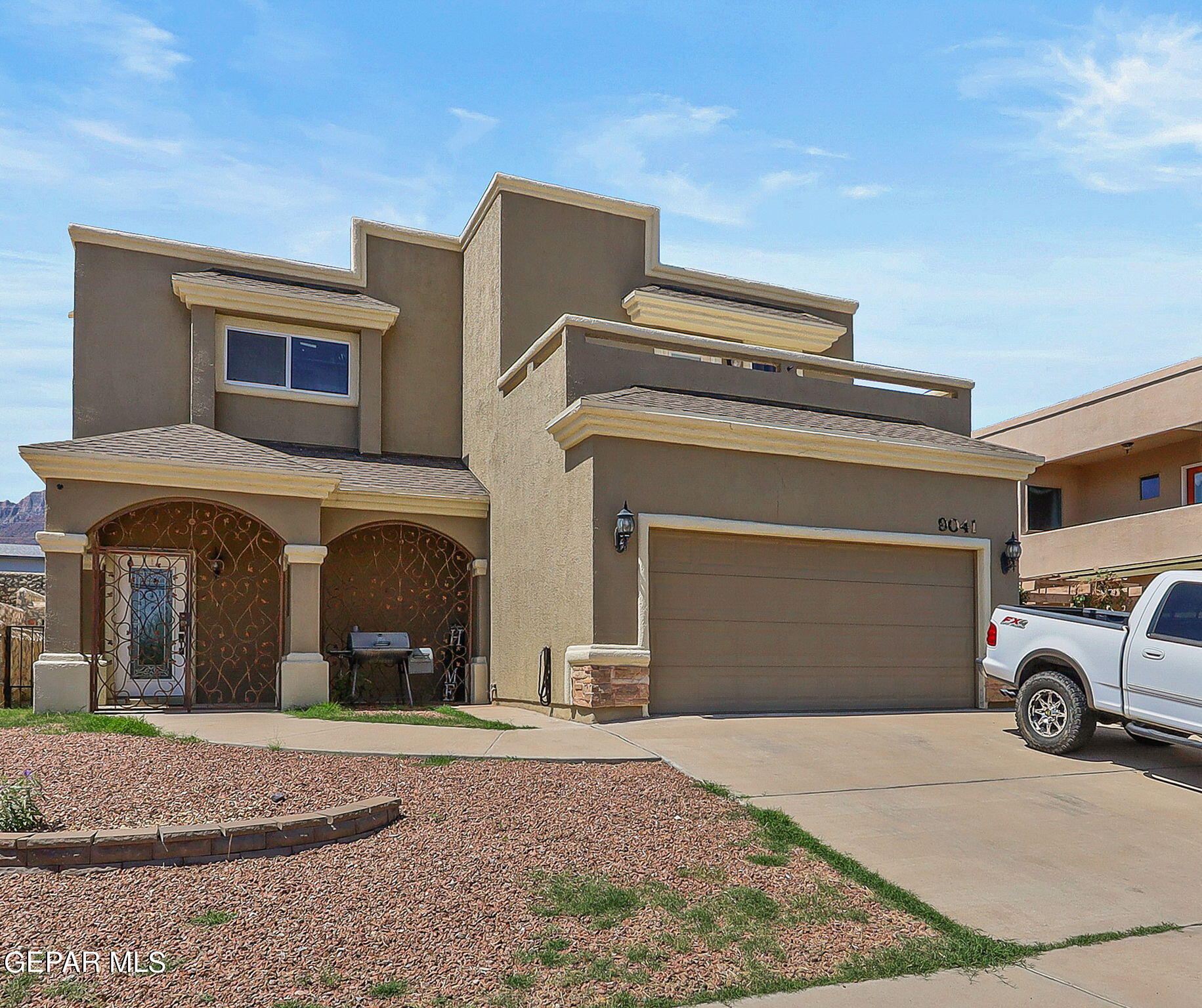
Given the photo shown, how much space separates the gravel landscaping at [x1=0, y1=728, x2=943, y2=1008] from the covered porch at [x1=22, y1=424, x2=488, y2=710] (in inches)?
233

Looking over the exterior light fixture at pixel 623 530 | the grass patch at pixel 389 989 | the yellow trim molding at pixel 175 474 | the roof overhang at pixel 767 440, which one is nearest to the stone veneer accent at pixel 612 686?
the exterior light fixture at pixel 623 530

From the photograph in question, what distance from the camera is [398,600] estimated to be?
16.5 metres

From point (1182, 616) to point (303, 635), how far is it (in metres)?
10.5

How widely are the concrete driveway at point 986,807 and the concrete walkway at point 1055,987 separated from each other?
1.20 feet

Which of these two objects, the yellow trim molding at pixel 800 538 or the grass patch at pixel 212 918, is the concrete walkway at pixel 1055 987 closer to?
the grass patch at pixel 212 918

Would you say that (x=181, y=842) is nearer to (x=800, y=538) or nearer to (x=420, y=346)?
(x=800, y=538)

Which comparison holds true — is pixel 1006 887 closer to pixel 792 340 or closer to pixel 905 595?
pixel 905 595

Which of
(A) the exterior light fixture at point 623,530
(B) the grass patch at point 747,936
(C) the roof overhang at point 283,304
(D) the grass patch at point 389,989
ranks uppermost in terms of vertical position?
(C) the roof overhang at point 283,304

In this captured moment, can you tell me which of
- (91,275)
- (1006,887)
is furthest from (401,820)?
(91,275)

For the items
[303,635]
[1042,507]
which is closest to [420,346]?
[303,635]

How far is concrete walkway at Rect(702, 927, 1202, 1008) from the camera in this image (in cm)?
495

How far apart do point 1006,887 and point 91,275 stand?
608 inches

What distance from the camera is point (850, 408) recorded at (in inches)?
583

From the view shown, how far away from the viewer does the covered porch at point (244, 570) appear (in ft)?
42.7
